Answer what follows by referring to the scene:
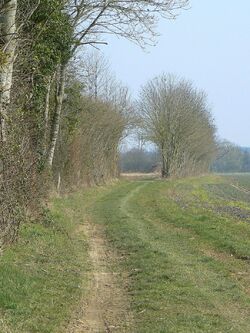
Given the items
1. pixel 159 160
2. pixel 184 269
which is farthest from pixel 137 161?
pixel 184 269

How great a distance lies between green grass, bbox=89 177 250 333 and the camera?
7957mm

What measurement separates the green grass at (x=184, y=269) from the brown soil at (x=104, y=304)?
0.23 metres

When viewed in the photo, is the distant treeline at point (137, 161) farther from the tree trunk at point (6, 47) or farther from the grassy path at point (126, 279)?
the tree trunk at point (6, 47)

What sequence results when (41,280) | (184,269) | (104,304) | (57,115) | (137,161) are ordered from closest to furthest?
(104,304)
(41,280)
(184,269)
(57,115)
(137,161)

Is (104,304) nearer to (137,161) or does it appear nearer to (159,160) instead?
(159,160)

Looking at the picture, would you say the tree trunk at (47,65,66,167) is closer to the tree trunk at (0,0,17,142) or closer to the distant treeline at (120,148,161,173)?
the tree trunk at (0,0,17,142)

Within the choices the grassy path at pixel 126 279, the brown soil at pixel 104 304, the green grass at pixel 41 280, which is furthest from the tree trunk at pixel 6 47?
the brown soil at pixel 104 304

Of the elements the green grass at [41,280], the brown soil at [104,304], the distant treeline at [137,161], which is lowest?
the brown soil at [104,304]

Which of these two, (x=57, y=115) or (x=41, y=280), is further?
(x=57, y=115)

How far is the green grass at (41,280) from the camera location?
25.0ft

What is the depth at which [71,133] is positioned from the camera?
1253 inches

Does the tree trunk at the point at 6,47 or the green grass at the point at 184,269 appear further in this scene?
the tree trunk at the point at 6,47

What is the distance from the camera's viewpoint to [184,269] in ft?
37.8

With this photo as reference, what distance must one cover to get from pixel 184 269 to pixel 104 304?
10.0ft
